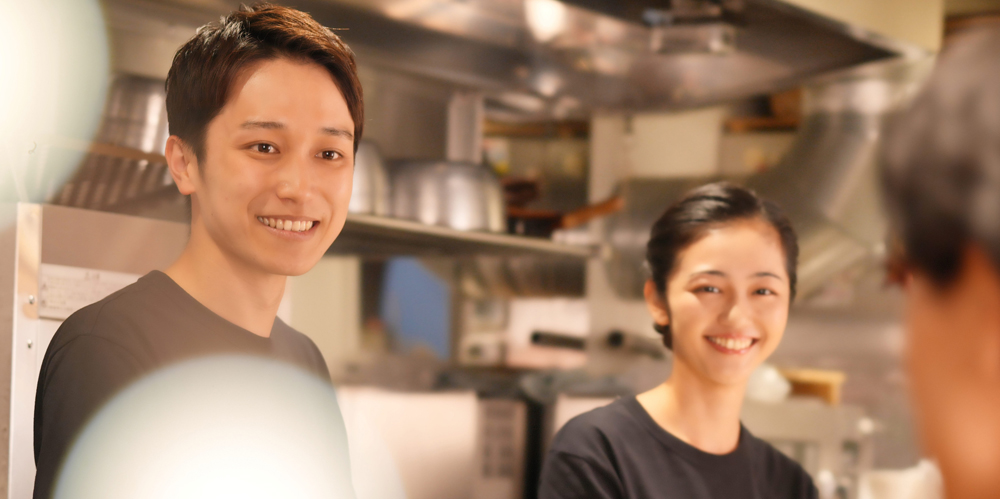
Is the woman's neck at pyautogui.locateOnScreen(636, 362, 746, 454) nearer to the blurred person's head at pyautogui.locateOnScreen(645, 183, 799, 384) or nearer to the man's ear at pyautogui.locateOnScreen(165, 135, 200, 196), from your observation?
the blurred person's head at pyautogui.locateOnScreen(645, 183, 799, 384)

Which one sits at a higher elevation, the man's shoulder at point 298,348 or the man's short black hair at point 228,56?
the man's short black hair at point 228,56

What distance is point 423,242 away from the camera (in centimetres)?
175

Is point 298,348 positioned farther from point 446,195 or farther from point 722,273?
point 446,195

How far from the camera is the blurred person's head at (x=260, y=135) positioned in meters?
0.72

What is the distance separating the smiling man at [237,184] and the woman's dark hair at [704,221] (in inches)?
21.7

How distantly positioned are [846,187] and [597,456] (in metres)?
1.50

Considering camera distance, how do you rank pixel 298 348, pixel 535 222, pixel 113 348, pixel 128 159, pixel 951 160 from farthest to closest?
1. pixel 535 222
2. pixel 128 159
3. pixel 298 348
4. pixel 113 348
5. pixel 951 160

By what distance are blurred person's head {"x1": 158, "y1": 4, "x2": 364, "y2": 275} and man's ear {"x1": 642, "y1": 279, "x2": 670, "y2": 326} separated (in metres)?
0.57

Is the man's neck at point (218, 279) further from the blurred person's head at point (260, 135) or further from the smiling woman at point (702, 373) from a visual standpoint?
the smiling woman at point (702, 373)

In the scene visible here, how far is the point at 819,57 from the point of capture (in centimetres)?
190

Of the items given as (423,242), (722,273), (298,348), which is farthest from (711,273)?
(423,242)

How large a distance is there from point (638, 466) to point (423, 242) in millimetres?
809

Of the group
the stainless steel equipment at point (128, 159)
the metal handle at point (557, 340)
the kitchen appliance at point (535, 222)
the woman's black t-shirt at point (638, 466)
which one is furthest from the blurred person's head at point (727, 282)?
the metal handle at point (557, 340)

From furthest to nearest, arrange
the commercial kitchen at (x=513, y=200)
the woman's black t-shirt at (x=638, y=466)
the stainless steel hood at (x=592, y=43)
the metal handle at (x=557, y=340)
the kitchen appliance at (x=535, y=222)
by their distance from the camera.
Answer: the metal handle at (x=557, y=340) < the kitchen appliance at (x=535, y=222) < the stainless steel hood at (x=592, y=43) < the woman's black t-shirt at (x=638, y=466) < the commercial kitchen at (x=513, y=200)
